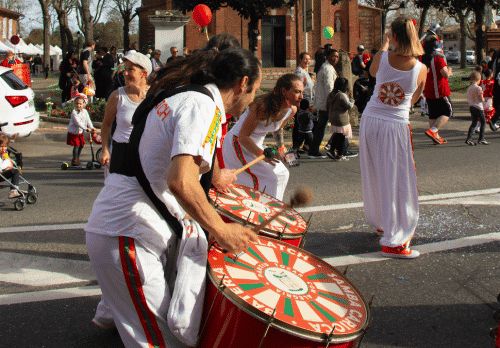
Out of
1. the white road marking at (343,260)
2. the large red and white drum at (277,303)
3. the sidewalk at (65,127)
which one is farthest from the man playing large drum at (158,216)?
the sidewalk at (65,127)

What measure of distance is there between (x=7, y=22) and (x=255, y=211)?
67.2m

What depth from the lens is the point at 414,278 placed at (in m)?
4.44

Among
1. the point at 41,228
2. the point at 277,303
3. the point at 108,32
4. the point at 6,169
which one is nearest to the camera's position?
the point at 277,303

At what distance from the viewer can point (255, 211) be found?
10.7ft

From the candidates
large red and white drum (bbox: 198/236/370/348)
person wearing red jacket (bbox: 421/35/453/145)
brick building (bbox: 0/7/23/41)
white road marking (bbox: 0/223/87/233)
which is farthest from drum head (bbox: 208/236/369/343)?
brick building (bbox: 0/7/23/41)

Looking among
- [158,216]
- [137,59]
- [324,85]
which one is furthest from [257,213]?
[324,85]

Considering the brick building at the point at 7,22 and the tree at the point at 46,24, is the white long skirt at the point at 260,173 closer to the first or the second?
the tree at the point at 46,24

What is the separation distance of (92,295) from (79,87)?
42.2 ft

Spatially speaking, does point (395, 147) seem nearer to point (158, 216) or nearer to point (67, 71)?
point (158, 216)

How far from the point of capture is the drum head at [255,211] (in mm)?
3031

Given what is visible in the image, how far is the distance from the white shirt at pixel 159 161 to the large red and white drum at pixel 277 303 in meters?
0.32

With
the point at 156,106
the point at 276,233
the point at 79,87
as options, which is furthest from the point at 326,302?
→ the point at 79,87

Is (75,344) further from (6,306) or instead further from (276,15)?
(276,15)

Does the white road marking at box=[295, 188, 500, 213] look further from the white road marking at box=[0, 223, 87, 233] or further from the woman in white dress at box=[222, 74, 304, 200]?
the white road marking at box=[0, 223, 87, 233]
